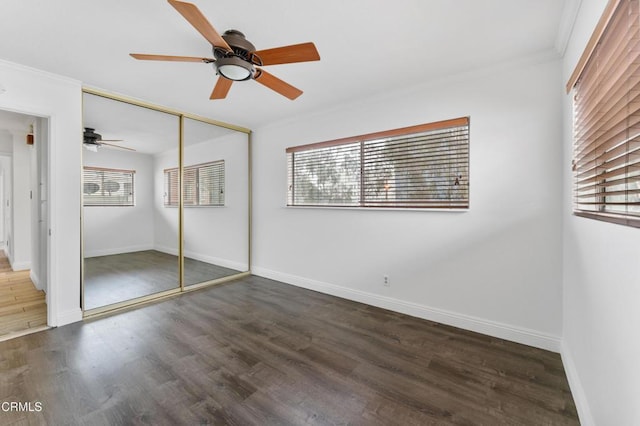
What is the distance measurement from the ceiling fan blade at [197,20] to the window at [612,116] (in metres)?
1.85

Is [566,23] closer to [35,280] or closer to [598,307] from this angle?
[598,307]

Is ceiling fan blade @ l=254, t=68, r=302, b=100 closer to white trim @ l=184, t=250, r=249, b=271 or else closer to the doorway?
the doorway

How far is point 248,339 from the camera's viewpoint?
248cm

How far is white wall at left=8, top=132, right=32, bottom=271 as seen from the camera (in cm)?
460

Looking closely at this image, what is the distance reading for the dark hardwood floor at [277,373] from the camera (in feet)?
5.26

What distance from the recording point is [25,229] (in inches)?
186

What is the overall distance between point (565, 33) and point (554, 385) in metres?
2.43

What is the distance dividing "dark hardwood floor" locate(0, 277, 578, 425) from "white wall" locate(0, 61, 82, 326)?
13.3 inches

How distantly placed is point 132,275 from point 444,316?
12.3 ft

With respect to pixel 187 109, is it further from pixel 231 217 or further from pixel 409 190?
pixel 409 190

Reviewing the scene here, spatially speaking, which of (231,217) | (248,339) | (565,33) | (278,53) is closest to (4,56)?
(278,53)

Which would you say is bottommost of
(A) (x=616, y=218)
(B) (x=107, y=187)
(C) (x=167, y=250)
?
(C) (x=167, y=250)

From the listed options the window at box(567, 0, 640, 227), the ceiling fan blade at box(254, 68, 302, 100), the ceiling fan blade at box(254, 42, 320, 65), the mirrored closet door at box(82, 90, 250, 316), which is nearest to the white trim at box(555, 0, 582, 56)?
the window at box(567, 0, 640, 227)

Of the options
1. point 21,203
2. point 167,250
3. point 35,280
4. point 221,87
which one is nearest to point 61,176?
point 167,250
